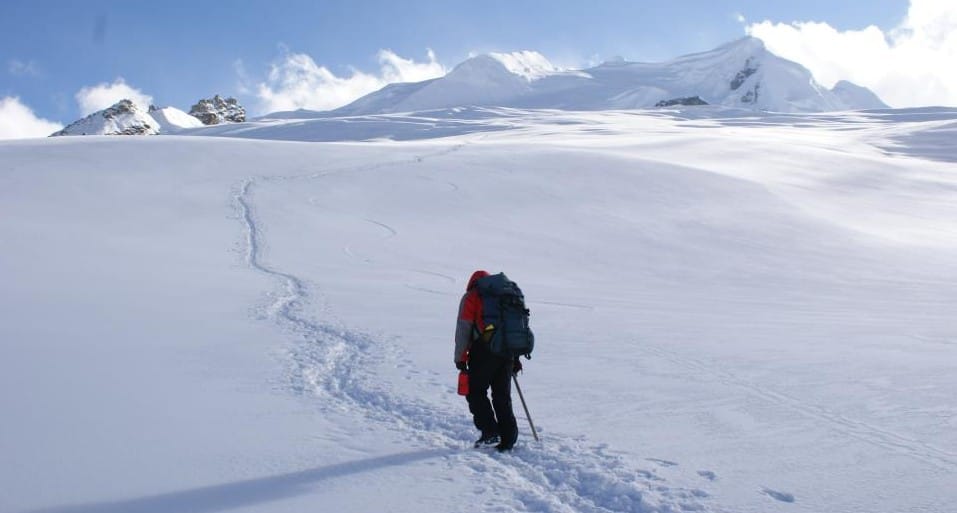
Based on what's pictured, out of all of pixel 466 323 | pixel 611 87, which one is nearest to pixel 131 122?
pixel 611 87

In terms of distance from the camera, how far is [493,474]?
4535mm

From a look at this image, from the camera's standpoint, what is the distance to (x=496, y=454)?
194 inches

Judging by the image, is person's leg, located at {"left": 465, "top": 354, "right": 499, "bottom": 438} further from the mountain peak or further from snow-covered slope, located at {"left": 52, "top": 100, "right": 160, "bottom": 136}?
the mountain peak

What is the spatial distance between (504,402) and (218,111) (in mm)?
137082

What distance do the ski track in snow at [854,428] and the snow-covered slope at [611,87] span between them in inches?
A: 4773

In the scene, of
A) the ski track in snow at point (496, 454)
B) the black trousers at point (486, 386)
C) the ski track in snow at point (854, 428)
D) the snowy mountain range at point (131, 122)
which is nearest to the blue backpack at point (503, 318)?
the black trousers at point (486, 386)

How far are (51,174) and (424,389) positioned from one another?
17.6 metres

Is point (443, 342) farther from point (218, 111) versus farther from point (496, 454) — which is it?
point (218, 111)

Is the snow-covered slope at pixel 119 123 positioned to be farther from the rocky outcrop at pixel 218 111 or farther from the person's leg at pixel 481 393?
the person's leg at pixel 481 393

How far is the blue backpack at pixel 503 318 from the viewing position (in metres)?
5.01

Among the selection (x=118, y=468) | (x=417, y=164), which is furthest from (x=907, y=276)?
(x=417, y=164)

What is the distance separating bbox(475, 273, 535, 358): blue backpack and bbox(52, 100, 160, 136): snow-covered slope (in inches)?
4073

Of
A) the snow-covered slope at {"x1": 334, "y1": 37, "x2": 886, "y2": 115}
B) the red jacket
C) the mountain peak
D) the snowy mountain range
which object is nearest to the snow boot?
the red jacket

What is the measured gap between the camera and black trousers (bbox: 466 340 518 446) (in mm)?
5078
